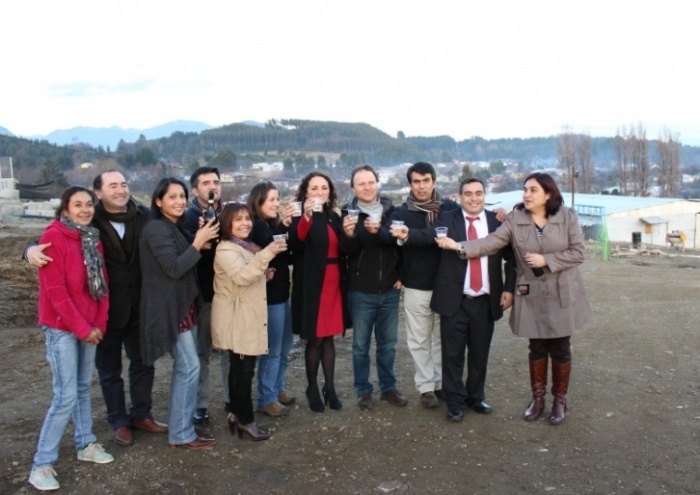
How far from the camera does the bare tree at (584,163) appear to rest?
6606 cm

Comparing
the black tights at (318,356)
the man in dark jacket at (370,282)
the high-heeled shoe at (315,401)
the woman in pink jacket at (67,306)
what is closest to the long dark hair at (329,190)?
the man in dark jacket at (370,282)

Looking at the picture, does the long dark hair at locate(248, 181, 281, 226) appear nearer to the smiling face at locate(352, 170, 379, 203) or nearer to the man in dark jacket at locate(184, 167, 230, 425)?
the man in dark jacket at locate(184, 167, 230, 425)

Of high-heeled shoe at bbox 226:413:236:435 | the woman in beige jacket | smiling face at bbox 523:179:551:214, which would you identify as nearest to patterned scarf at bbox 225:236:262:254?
the woman in beige jacket

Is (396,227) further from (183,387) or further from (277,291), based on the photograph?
(183,387)

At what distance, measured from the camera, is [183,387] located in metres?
4.19

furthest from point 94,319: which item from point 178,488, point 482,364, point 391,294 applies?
point 482,364

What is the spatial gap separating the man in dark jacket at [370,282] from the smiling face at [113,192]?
5.20ft

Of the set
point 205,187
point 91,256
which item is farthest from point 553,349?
point 91,256

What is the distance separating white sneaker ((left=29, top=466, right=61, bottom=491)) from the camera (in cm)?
366

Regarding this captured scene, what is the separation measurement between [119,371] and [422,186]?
2.68 meters

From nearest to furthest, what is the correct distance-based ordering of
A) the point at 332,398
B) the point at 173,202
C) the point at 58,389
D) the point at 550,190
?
the point at 58,389 → the point at 173,202 → the point at 550,190 → the point at 332,398

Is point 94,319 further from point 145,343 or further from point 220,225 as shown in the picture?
A: point 220,225

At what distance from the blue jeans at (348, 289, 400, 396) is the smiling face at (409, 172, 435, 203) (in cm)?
79

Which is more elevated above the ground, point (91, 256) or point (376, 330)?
point (91, 256)
